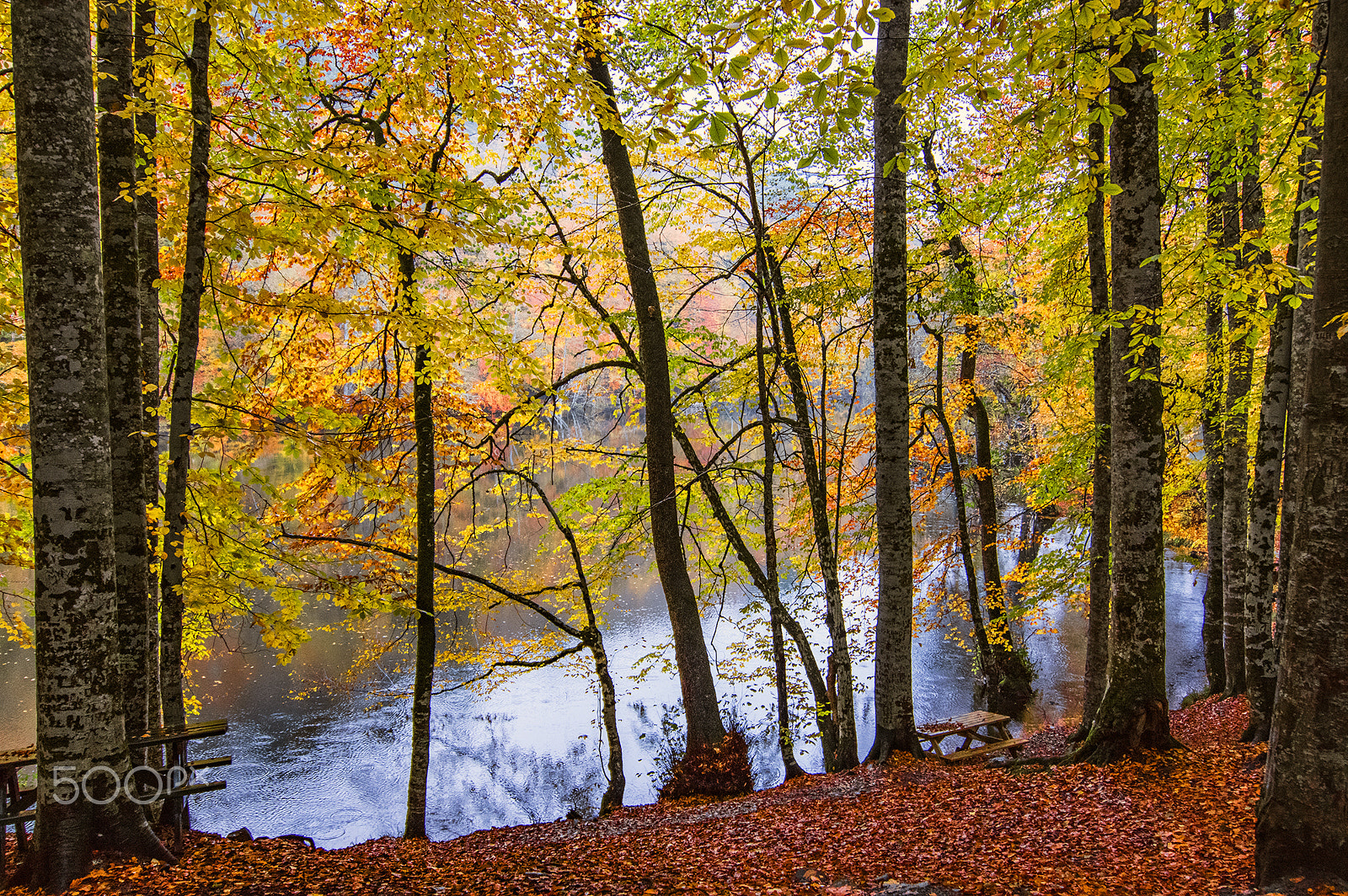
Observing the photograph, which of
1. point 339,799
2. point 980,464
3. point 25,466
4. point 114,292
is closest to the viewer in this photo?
point 114,292

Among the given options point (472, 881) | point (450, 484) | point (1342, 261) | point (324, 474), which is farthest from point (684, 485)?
point (1342, 261)

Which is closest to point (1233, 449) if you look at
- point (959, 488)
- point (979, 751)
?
point (959, 488)

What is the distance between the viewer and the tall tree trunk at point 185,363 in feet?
16.5

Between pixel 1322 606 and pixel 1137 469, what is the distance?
97.2 inches

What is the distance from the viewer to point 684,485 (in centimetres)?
926

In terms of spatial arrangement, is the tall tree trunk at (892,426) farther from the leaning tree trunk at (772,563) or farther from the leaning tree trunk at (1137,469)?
the leaning tree trunk at (772,563)

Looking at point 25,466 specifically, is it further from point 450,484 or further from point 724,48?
point 724,48

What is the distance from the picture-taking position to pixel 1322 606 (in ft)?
9.82

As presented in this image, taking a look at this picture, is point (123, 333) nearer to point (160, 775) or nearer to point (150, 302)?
point (150, 302)

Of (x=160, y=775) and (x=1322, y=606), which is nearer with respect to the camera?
(x=1322, y=606)

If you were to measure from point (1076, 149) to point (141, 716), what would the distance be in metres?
7.58

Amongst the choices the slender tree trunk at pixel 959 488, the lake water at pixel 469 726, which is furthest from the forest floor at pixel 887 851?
the slender tree trunk at pixel 959 488

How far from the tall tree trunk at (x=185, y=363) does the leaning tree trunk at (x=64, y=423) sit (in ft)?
5.43

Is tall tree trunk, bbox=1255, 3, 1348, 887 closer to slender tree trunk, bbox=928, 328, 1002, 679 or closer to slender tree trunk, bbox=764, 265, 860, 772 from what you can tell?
slender tree trunk, bbox=764, 265, 860, 772
